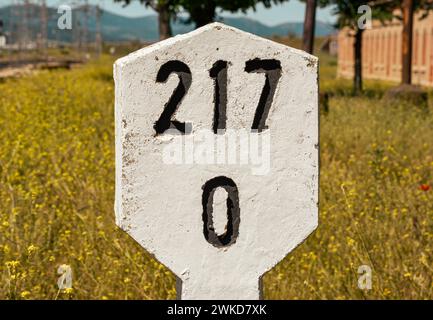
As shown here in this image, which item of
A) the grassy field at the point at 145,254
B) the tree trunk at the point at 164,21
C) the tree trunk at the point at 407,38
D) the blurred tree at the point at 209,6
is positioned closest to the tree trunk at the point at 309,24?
the tree trunk at the point at 407,38

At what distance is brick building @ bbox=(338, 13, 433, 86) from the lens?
2955 centimetres

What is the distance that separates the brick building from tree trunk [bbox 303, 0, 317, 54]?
1039cm

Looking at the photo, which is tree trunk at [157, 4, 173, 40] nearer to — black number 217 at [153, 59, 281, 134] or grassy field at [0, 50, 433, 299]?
grassy field at [0, 50, 433, 299]

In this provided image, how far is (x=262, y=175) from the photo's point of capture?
6.85 ft

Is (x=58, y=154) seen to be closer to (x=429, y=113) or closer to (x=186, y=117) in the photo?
(x=186, y=117)

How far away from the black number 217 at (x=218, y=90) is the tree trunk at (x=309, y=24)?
1253 cm

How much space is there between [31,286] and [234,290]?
225 cm

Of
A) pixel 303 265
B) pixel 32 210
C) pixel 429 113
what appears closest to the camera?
pixel 303 265

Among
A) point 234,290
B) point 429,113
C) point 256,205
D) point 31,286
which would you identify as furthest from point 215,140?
point 429,113

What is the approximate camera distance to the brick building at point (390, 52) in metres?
29.5

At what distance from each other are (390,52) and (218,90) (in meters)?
35.5

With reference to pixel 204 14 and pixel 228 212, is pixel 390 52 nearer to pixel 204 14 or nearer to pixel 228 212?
pixel 204 14

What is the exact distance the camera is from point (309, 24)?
47.5 feet

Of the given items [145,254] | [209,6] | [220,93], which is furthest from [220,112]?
[209,6]
